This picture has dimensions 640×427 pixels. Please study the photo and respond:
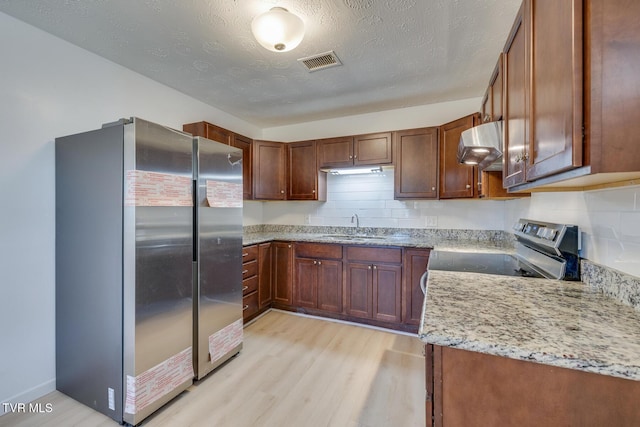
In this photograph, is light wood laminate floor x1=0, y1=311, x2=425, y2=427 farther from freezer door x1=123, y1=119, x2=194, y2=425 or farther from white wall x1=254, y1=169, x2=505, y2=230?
white wall x1=254, y1=169, x2=505, y2=230

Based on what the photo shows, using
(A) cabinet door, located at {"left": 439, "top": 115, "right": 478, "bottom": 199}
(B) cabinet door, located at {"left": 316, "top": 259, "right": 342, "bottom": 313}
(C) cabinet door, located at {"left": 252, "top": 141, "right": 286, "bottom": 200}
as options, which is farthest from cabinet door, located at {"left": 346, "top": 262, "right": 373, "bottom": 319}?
(C) cabinet door, located at {"left": 252, "top": 141, "right": 286, "bottom": 200}

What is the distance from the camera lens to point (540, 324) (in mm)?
864

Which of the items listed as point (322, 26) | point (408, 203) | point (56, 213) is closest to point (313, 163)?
point (408, 203)

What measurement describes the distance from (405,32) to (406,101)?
4.20 ft

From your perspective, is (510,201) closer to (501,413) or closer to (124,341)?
(501,413)

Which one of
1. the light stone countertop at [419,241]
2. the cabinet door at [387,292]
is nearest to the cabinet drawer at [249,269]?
the light stone countertop at [419,241]

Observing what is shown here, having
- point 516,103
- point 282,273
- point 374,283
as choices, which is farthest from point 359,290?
point 516,103

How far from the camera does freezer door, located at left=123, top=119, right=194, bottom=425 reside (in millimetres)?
1571

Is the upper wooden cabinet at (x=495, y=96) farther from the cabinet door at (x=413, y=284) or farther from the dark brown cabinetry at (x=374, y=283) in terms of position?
the dark brown cabinetry at (x=374, y=283)

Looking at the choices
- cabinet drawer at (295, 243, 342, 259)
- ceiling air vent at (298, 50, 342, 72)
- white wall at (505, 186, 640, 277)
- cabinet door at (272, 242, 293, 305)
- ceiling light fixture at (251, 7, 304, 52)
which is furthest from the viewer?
cabinet door at (272, 242, 293, 305)

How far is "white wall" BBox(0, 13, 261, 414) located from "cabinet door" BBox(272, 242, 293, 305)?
1955mm

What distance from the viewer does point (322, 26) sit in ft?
5.96

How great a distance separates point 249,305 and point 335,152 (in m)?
2.03

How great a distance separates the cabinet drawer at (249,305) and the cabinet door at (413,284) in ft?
5.23
